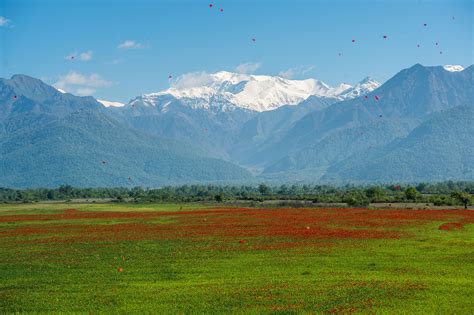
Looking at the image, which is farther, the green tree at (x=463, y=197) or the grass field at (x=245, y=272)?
the green tree at (x=463, y=197)

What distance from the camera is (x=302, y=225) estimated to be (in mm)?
66250

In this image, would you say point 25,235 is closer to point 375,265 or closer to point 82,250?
point 82,250

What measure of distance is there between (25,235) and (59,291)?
1301 inches

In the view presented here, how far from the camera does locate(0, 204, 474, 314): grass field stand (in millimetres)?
27688

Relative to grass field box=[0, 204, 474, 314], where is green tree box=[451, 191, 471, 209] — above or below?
above

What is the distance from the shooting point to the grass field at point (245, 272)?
2769cm

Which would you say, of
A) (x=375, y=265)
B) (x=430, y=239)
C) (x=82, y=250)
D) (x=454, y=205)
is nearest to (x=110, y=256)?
(x=82, y=250)

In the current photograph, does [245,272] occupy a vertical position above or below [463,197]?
below

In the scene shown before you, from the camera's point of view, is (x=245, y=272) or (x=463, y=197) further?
(x=463, y=197)

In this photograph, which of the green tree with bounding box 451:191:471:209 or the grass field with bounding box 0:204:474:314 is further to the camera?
the green tree with bounding box 451:191:471:209

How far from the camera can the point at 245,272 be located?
35.6 metres

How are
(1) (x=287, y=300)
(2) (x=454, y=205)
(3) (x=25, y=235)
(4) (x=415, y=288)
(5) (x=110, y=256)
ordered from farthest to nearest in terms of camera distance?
1. (2) (x=454, y=205)
2. (3) (x=25, y=235)
3. (5) (x=110, y=256)
4. (4) (x=415, y=288)
5. (1) (x=287, y=300)

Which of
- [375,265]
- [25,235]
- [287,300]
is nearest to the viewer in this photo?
[287,300]

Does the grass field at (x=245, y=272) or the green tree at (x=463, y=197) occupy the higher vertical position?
the green tree at (x=463, y=197)
